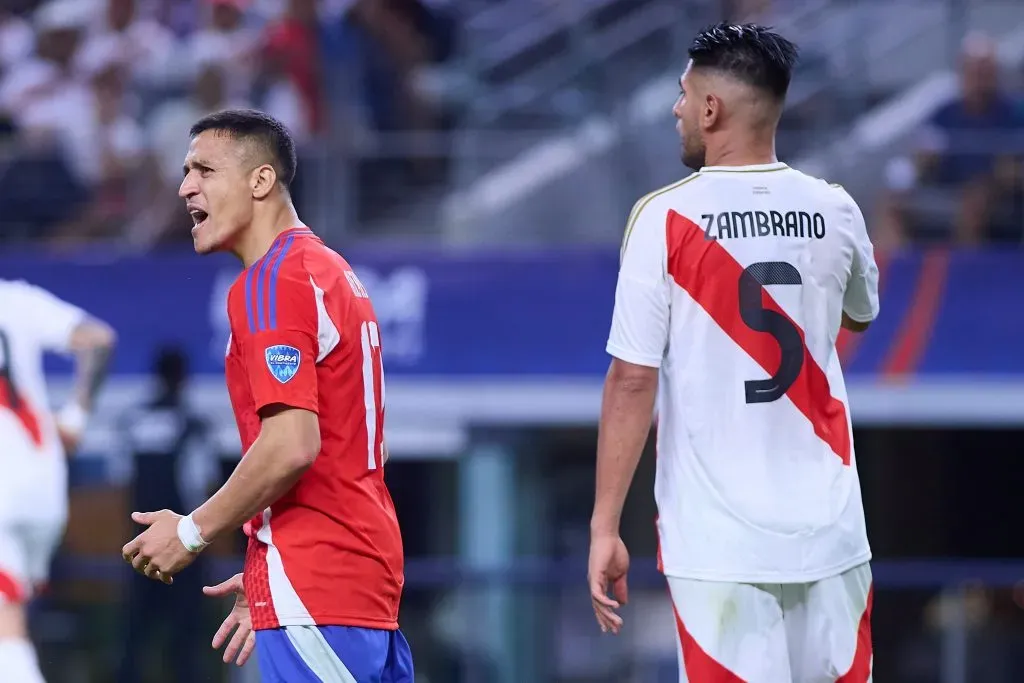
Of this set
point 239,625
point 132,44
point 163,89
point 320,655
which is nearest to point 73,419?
point 239,625

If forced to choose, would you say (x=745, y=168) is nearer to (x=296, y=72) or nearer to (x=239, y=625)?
(x=239, y=625)

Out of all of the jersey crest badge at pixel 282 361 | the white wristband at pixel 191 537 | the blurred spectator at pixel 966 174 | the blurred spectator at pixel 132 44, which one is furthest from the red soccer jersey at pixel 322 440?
the blurred spectator at pixel 132 44

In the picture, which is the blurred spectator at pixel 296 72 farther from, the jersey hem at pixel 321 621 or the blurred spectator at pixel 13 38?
the jersey hem at pixel 321 621

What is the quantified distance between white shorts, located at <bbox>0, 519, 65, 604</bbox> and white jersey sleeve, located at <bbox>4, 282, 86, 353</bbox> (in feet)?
2.52

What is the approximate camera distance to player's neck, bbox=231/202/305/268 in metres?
3.62

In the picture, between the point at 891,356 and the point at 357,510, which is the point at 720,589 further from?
the point at 891,356

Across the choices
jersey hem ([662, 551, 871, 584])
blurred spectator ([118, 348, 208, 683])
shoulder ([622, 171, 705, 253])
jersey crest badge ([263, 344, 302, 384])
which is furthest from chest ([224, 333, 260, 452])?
blurred spectator ([118, 348, 208, 683])

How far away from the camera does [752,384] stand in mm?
3615

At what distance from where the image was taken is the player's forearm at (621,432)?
360 cm

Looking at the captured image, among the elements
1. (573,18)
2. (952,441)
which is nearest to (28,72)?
(573,18)

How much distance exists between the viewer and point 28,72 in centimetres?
1145

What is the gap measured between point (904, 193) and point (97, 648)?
5332mm

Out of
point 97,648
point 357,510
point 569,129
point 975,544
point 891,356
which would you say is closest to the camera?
point 357,510

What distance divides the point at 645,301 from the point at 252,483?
1004 mm
